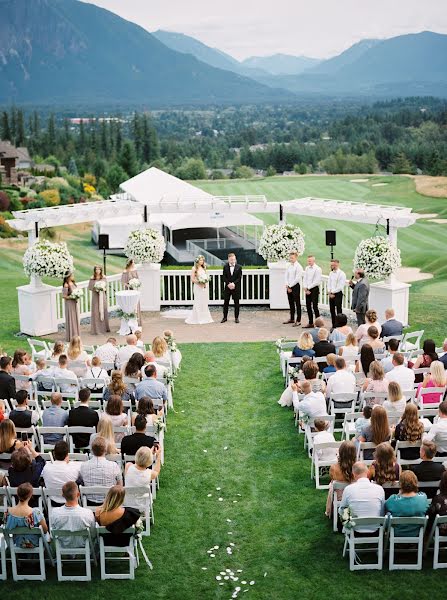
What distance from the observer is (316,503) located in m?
10.2

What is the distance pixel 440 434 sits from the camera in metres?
9.84

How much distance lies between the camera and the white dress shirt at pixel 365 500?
8.67m

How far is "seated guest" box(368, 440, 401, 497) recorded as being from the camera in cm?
895

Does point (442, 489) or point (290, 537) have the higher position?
point (442, 489)

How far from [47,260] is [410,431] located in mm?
10414

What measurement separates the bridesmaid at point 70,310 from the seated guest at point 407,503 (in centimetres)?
1049

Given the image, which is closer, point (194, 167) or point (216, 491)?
point (216, 491)

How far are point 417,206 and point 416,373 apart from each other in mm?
55953

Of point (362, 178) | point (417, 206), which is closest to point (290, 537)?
point (417, 206)

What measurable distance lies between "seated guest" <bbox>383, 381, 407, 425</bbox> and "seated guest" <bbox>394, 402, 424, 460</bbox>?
35.9 inches

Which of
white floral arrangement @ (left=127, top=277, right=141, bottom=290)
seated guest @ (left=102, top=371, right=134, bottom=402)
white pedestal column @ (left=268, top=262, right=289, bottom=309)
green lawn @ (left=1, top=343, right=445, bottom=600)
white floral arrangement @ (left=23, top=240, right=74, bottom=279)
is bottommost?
green lawn @ (left=1, top=343, right=445, bottom=600)

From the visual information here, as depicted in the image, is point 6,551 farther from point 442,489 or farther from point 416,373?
point 416,373

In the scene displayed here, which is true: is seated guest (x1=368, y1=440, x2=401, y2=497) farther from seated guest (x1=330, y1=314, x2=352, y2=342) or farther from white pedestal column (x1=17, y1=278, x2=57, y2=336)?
white pedestal column (x1=17, y1=278, x2=57, y2=336)

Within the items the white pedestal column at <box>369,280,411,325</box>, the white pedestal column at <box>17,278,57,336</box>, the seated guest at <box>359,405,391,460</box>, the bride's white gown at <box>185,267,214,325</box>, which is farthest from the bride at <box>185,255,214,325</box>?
the seated guest at <box>359,405,391,460</box>
